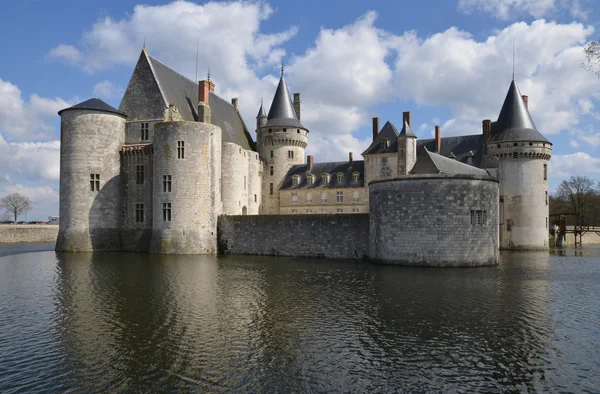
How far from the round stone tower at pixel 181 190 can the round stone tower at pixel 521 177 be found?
83.3 ft

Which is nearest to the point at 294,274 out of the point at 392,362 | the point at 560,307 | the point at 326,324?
the point at 326,324

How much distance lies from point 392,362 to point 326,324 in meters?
2.96

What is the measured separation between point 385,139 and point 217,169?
59.1ft

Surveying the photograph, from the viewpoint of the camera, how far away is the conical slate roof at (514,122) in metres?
39.6

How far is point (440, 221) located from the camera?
2302cm

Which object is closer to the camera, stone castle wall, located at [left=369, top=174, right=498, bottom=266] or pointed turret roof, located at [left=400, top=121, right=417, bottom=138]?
stone castle wall, located at [left=369, top=174, right=498, bottom=266]

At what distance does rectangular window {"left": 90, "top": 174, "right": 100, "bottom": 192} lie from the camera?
1286 inches

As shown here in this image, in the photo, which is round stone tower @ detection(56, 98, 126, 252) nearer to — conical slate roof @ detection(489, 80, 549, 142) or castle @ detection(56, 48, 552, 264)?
castle @ detection(56, 48, 552, 264)

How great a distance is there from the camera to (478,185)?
23578 millimetres

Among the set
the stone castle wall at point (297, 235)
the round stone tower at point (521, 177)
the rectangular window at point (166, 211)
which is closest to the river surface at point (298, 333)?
the stone castle wall at point (297, 235)

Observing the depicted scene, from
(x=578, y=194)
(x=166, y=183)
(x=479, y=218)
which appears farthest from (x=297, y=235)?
(x=578, y=194)

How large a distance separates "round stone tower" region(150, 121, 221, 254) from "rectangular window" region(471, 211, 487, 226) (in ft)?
55.4

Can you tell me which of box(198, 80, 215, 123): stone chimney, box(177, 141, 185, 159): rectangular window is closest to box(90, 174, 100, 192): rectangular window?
box(177, 141, 185, 159): rectangular window

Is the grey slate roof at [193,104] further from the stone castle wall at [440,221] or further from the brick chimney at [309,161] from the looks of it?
the stone castle wall at [440,221]
